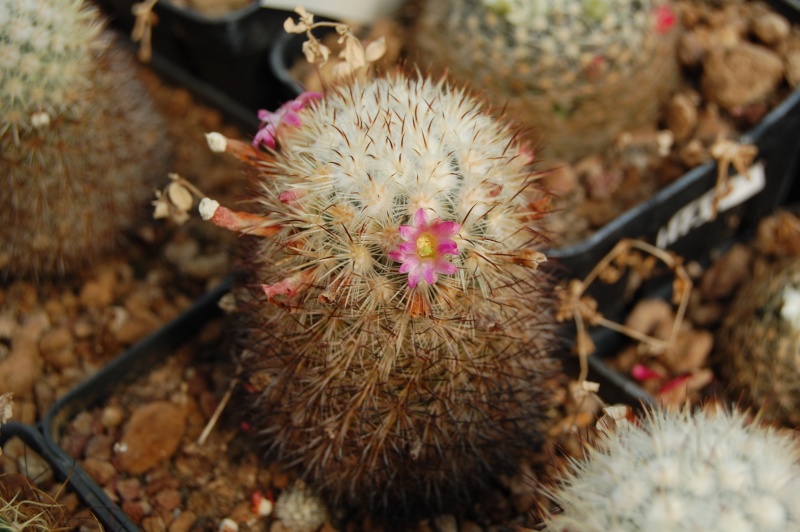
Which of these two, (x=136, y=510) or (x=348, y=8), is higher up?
(x=348, y=8)

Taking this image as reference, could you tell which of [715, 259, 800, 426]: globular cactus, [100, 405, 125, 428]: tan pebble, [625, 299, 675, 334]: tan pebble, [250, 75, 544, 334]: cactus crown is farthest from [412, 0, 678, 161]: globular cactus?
[100, 405, 125, 428]: tan pebble

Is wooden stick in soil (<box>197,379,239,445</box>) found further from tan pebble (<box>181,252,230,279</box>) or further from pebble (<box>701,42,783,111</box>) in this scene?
pebble (<box>701,42,783,111</box>)

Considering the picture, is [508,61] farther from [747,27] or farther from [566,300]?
[747,27]

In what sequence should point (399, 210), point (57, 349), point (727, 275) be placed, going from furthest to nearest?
point (727, 275) → point (57, 349) → point (399, 210)

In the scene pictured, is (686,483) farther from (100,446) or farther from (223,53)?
(223,53)

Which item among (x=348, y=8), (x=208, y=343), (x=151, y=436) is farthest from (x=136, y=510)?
(x=348, y=8)

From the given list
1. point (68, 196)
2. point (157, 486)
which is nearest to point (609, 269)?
point (157, 486)
